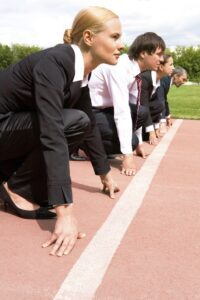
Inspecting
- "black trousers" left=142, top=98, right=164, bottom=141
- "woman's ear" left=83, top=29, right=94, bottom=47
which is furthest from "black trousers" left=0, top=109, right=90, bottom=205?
"black trousers" left=142, top=98, right=164, bottom=141

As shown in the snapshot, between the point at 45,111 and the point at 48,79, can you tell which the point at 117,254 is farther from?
the point at 48,79

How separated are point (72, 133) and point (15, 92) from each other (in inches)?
16.9

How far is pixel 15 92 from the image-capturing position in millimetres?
2604

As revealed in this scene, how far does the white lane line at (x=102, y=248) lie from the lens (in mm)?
1867

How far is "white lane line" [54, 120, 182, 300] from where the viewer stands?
73.5 inches

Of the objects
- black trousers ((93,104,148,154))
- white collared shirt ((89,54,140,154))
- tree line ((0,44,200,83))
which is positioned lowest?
tree line ((0,44,200,83))

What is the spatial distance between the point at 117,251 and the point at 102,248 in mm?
79

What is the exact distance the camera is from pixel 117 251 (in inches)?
89.6

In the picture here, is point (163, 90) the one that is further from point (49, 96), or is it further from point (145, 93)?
point (49, 96)

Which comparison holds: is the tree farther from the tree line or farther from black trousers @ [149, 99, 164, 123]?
black trousers @ [149, 99, 164, 123]

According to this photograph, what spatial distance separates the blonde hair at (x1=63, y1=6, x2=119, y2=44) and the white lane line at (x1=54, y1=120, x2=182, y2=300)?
3.47ft

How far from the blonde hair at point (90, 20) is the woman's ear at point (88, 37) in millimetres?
19

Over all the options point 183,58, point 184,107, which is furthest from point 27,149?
point 183,58

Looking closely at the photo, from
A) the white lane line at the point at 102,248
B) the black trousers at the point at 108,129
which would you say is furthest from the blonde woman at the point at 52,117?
the black trousers at the point at 108,129
